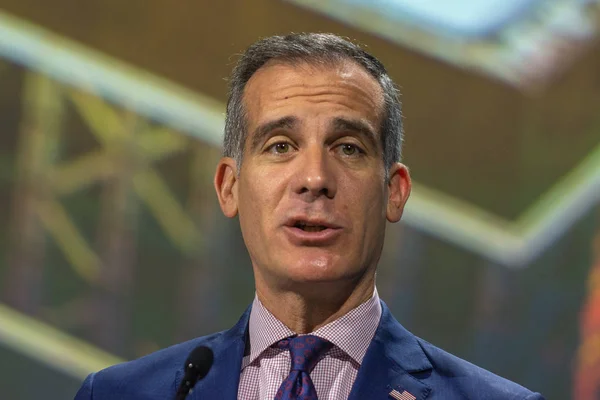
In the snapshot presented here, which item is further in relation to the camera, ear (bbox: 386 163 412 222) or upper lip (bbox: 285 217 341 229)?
ear (bbox: 386 163 412 222)

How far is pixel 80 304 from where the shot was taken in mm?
4324

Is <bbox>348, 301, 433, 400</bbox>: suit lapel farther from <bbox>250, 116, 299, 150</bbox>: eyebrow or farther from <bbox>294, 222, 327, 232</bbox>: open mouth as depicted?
<bbox>250, 116, 299, 150</bbox>: eyebrow

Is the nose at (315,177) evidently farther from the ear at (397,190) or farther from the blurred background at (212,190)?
the blurred background at (212,190)

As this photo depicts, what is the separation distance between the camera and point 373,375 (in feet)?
6.70

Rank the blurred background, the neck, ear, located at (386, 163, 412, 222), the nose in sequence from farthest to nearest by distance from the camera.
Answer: the blurred background
ear, located at (386, 163, 412, 222)
the neck
the nose

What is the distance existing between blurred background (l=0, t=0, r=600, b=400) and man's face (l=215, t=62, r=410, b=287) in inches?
86.4

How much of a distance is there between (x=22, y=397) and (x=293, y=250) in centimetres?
269

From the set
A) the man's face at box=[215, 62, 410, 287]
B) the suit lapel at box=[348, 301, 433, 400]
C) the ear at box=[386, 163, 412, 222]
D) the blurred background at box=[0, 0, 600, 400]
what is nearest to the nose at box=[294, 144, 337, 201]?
the man's face at box=[215, 62, 410, 287]

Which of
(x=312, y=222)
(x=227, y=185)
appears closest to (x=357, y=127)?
(x=312, y=222)

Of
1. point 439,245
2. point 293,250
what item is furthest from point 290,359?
point 439,245

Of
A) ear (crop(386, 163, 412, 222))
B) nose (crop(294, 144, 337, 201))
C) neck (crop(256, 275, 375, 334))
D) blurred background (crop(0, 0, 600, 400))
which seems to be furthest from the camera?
blurred background (crop(0, 0, 600, 400))

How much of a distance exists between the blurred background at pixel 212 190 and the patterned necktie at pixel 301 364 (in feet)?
7.39

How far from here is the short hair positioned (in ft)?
7.21

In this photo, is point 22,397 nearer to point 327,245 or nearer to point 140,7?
point 140,7
